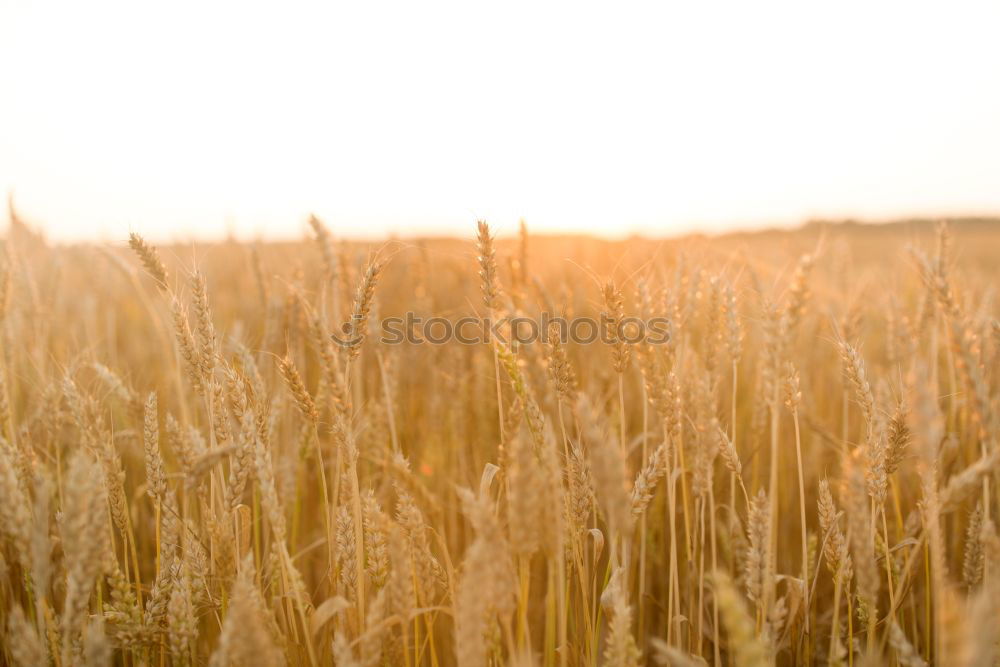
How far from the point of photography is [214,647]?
6.59 ft

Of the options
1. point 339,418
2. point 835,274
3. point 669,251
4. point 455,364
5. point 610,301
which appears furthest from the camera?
point 669,251

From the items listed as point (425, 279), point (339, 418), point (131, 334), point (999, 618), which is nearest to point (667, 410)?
point (999, 618)

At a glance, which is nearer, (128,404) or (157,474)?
(157,474)

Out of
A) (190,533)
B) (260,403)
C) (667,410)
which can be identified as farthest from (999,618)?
(190,533)

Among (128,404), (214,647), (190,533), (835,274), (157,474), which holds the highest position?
(835,274)

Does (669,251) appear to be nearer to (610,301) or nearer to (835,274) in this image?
(835,274)

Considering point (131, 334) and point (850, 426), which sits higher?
point (131, 334)

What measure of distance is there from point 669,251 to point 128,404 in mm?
4012

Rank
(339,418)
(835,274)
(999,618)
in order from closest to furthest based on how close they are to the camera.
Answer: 1. (999,618)
2. (339,418)
3. (835,274)
